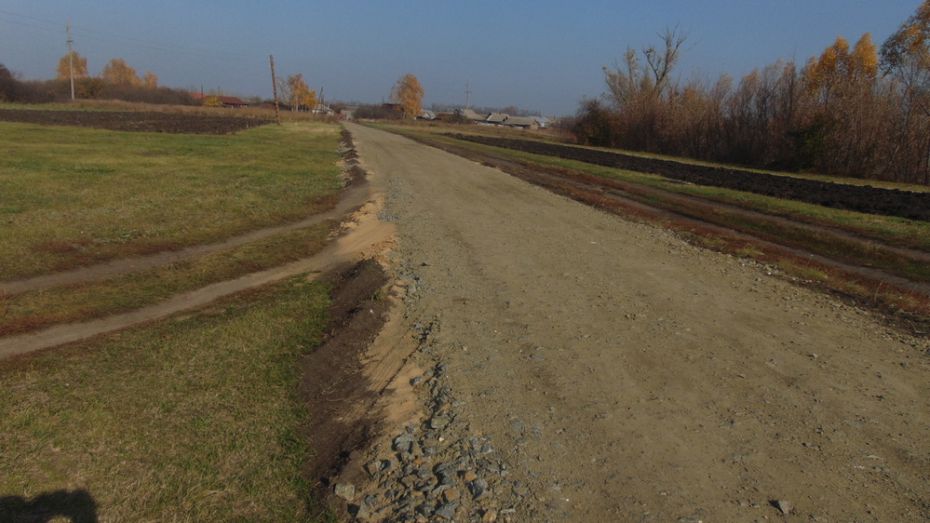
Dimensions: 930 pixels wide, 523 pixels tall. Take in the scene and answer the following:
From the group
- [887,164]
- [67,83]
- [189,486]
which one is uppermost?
[67,83]

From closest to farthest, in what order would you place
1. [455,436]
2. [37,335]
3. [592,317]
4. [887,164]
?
1. [455,436]
2. [37,335]
3. [592,317]
4. [887,164]

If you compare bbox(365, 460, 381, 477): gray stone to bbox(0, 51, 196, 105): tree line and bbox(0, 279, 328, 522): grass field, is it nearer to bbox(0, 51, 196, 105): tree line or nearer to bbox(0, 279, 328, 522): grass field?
bbox(0, 279, 328, 522): grass field

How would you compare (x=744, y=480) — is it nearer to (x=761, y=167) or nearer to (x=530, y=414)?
(x=530, y=414)

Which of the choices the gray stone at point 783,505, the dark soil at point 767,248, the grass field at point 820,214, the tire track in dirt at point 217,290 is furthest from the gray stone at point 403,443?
the grass field at point 820,214

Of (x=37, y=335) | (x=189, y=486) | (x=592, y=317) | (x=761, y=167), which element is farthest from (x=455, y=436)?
(x=761, y=167)

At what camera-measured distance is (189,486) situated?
4.04 m

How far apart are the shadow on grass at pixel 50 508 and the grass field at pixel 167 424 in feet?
0.15

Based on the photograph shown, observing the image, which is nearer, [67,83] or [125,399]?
[125,399]

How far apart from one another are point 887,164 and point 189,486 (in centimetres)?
4075

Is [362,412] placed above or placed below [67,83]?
below

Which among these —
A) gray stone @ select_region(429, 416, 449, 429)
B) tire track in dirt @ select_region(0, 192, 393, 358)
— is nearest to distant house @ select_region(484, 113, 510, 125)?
tire track in dirt @ select_region(0, 192, 393, 358)

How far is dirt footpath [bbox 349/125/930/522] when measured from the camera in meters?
4.05

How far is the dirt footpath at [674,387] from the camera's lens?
13.3 ft

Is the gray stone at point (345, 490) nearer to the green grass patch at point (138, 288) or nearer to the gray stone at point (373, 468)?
the gray stone at point (373, 468)
